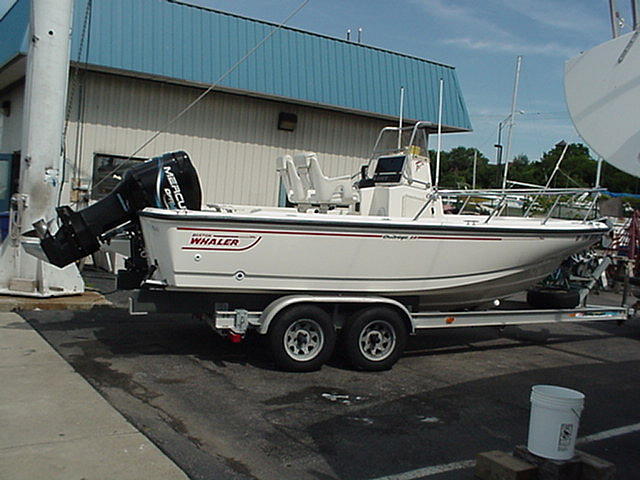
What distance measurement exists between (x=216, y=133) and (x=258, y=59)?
5.95 feet

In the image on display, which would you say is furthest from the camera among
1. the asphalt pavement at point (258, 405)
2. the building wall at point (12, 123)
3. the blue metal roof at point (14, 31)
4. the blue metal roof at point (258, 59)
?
the building wall at point (12, 123)

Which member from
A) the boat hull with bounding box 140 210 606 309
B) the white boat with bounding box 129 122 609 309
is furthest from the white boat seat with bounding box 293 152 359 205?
the boat hull with bounding box 140 210 606 309

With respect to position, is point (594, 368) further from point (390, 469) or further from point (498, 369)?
point (390, 469)

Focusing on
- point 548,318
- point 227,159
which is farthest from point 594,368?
point 227,159

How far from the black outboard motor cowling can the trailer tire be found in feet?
15.6

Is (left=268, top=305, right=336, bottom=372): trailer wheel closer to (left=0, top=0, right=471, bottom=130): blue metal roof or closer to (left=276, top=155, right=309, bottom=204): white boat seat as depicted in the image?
(left=276, top=155, right=309, bottom=204): white boat seat

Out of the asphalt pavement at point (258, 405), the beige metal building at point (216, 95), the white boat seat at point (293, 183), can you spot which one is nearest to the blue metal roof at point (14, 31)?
the beige metal building at point (216, 95)

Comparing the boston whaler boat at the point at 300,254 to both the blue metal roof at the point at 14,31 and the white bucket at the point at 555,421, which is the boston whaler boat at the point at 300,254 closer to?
the white bucket at the point at 555,421

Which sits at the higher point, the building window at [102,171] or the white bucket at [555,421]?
the building window at [102,171]

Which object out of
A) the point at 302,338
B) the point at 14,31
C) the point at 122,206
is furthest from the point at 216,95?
the point at 302,338

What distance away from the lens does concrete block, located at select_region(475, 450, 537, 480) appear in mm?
4371

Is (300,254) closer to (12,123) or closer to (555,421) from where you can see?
(555,421)

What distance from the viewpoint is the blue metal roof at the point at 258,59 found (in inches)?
522

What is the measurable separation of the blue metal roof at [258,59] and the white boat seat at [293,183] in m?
5.17
